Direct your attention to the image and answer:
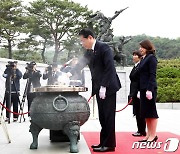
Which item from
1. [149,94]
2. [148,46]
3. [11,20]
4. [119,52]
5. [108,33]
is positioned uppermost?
[11,20]

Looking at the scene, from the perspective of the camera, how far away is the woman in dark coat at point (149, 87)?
498 centimetres

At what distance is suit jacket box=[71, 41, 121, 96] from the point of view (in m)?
4.53

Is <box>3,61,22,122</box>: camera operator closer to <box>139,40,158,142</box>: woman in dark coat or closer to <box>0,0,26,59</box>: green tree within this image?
<box>139,40,158,142</box>: woman in dark coat

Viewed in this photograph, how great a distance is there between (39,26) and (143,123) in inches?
1032

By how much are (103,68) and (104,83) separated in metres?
0.28

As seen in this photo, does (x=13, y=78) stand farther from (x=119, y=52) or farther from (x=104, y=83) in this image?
(x=119, y=52)

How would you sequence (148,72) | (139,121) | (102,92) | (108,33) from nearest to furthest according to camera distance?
(102,92), (148,72), (139,121), (108,33)

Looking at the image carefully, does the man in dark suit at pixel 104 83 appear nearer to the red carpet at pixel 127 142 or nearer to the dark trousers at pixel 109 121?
the dark trousers at pixel 109 121

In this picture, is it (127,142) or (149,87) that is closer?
(149,87)

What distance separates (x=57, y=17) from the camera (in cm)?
3152

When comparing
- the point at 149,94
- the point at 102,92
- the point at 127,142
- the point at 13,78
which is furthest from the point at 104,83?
the point at 13,78

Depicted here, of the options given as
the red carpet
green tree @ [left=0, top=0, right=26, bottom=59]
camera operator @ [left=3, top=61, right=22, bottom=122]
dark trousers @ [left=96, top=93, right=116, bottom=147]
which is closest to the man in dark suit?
dark trousers @ [left=96, top=93, right=116, bottom=147]

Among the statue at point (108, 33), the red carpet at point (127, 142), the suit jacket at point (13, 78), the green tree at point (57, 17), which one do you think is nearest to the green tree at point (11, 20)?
the green tree at point (57, 17)

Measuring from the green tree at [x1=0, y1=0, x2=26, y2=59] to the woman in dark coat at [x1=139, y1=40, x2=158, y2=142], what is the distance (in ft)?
73.7
